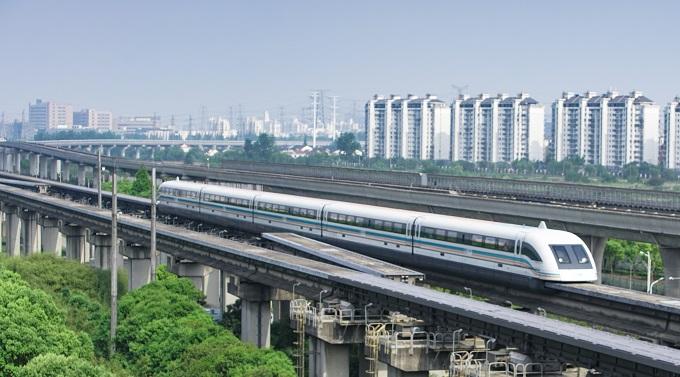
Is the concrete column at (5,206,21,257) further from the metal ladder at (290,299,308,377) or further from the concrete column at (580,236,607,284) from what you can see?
the metal ladder at (290,299,308,377)

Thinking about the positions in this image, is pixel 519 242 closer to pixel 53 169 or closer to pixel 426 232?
pixel 426 232

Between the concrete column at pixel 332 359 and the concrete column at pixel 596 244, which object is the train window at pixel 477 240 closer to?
the concrete column at pixel 332 359

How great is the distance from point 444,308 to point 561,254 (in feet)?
23.2

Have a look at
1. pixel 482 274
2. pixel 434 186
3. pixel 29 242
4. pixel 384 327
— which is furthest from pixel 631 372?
pixel 29 242

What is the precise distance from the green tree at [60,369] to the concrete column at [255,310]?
1444 centimetres

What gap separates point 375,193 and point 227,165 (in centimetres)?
6825

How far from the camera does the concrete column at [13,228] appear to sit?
4141 inches

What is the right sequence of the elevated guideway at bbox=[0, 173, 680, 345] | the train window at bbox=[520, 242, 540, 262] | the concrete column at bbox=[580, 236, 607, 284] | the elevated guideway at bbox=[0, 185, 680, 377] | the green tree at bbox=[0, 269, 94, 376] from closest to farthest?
the elevated guideway at bbox=[0, 185, 680, 377] → the elevated guideway at bbox=[0, 173, 680, 345] → the train window at bbox=[520, 242, 540, 262] → the green tree at bbox=[0, 269, 94, 376] → the concrete column at bbox=[580, 236, 607, 284]

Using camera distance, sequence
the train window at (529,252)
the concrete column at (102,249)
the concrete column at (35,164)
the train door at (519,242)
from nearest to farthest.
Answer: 1. the train window at (529,252)
2. the train door at (519,242)
3. the concrete column at (102,249)
4. the concrete column at (35,164)

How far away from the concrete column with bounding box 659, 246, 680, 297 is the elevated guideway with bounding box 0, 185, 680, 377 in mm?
15900

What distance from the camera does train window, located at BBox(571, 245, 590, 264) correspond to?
40000mm

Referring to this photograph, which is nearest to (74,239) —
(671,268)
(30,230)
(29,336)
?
(30,230)

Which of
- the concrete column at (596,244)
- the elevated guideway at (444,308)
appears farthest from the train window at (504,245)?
the concrete column at (596,244)

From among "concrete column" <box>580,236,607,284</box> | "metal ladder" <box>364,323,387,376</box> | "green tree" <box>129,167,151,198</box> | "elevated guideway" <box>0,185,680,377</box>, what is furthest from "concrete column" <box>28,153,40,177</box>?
"metal ladder" <box>364,323,387,376</box>
